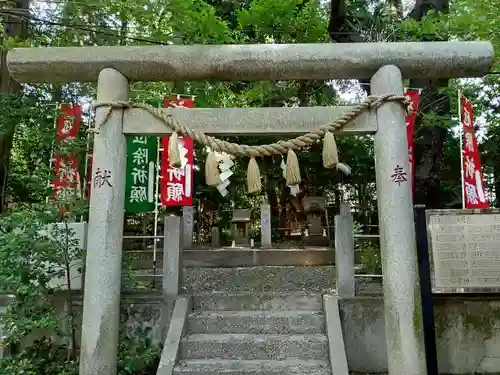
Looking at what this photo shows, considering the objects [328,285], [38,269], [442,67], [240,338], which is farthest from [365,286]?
[38,269]

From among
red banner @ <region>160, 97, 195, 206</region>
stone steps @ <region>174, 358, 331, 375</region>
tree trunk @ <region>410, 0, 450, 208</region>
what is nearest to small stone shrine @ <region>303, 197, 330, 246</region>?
tree trunk @ <region>410, 0, 450, 208</region>

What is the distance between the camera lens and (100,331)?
407 centimetres

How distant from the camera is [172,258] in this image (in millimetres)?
5836

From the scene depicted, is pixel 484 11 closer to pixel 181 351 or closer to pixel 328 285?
pixel 328 285

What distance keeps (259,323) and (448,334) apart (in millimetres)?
2543

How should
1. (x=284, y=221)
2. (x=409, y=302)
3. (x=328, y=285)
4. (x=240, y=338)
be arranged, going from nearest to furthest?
(x=409, y=302), (x=240, y=338), (x=328, y=285), (x=284, y=221)

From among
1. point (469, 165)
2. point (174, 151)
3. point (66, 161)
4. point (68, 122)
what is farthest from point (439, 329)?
point (68, 122)

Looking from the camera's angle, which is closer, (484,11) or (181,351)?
(181,351)

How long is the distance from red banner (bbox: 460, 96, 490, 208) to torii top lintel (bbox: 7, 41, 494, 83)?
333 cm

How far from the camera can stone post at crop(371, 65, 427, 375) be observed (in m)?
4.02

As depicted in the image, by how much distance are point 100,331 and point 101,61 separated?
2.73m

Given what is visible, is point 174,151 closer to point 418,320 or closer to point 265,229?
point 418,320

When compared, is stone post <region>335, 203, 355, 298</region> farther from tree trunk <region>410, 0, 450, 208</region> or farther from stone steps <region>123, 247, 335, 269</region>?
stone steps <region>123, 247, 335, 269</region>

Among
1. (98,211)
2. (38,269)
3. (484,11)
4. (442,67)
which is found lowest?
(38,269)
